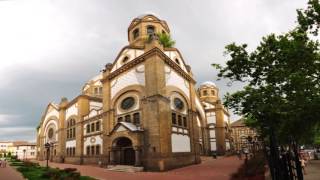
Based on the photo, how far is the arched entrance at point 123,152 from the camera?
27.6 meters

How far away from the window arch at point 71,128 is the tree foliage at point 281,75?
1285 inches

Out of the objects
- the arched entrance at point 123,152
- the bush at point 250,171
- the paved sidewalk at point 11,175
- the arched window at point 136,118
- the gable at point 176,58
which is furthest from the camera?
the gable at point 176,58

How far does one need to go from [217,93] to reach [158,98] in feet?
129

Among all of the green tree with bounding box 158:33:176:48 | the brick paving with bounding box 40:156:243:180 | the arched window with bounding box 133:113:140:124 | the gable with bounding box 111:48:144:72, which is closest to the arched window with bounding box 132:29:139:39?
the green tree with bounding box 158:33:176:48

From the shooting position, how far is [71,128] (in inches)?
1692

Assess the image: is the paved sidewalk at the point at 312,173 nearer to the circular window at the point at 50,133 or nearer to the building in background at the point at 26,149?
the circular window at the point at 50,133

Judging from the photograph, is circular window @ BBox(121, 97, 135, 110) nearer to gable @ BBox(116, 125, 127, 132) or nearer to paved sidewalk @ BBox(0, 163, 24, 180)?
gable @ BBox(116, 125, 127, 132)

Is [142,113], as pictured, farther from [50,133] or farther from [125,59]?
[50,133]

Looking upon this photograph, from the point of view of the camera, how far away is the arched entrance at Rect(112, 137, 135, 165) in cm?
2762

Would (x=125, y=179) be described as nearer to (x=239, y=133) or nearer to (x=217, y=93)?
(x=217, y=93)

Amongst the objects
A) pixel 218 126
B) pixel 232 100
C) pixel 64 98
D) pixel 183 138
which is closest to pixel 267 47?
pixel 232 100

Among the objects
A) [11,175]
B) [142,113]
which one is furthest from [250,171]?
[11,175]

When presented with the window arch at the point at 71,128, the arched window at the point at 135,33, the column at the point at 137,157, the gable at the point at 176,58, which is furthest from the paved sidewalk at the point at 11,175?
the arched window at the point at 135,33

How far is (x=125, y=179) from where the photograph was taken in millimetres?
18734
